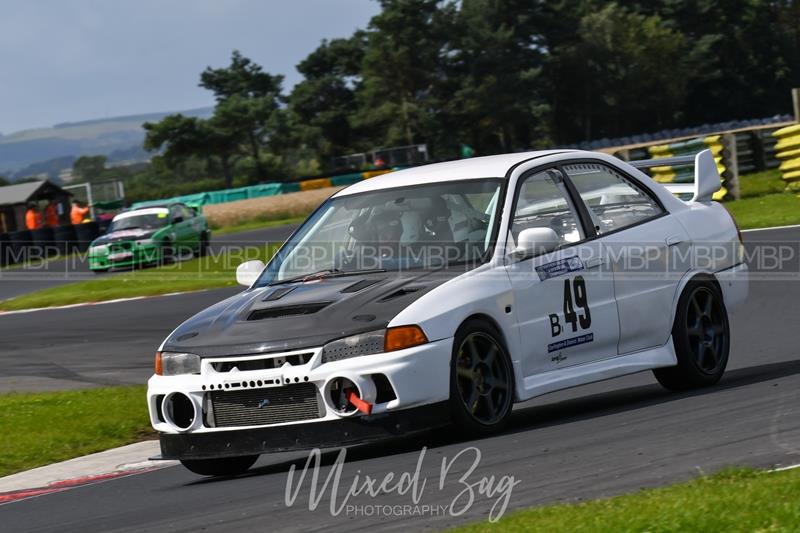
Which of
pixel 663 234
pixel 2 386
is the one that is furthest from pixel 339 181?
pixel 663 234

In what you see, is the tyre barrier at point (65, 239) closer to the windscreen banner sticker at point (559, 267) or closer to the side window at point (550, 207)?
the side window at point (550, 207)

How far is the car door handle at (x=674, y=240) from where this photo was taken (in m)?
9.02

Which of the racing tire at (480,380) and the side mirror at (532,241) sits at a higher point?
the side mirror at (532,241)

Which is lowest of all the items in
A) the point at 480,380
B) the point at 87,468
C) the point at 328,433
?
the point at 87,468

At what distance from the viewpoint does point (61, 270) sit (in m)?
35.8

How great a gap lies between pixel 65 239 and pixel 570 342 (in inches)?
1408

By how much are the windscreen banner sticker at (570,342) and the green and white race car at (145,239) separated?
80.9 ft

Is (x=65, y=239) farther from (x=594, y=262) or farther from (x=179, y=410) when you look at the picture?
(x=179, y=410)

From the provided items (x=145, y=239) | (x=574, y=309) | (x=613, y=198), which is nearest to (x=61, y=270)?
(x=145, y=239)

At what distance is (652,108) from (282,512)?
9650cm

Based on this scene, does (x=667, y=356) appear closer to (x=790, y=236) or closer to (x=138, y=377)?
(x=138, y=377)

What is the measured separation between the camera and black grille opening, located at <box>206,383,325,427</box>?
693cm

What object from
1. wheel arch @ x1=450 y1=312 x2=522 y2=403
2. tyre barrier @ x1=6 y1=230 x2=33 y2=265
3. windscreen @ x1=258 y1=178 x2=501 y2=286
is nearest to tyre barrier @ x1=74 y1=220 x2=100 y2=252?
tyre barrier @ x1=6 y1=230 x2=33 y2=265

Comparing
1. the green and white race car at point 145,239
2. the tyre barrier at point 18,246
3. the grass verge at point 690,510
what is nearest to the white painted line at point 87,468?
the grass verge at point 690,510
